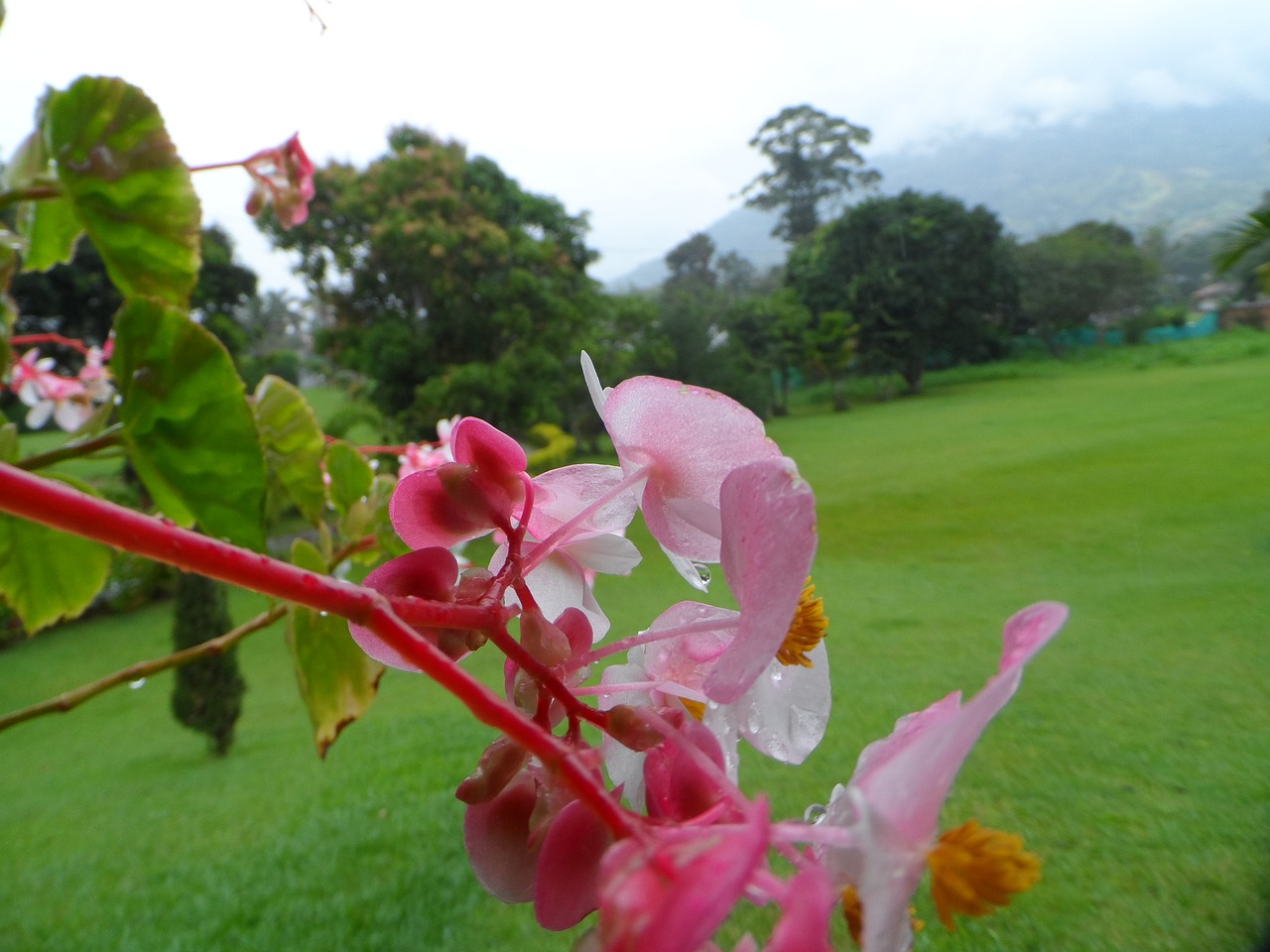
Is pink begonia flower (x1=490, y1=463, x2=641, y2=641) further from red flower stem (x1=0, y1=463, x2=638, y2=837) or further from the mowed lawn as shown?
the mowed lawn

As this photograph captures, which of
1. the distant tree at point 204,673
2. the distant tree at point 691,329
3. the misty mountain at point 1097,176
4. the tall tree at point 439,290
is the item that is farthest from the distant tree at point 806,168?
the distant tree at point 204,673

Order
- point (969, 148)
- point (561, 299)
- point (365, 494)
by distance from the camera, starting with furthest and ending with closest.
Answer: point (969, 148), point (561, 299), point (365, 494)

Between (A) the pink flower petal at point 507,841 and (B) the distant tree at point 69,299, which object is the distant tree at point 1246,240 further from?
(B) the distant tree at point 69,299

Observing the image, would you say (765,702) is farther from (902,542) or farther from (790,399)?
(790,399)

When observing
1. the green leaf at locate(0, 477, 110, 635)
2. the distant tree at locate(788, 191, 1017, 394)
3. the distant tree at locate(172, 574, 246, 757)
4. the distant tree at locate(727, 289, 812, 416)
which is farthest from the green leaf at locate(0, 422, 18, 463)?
the distant tree at locate(788, 191, 1017, 394)

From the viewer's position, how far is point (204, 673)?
267 cm

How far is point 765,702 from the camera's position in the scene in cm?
16

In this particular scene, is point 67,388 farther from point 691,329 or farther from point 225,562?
point 691,329

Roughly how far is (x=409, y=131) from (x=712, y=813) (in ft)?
24.3

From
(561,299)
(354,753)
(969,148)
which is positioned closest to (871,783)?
(354,753)

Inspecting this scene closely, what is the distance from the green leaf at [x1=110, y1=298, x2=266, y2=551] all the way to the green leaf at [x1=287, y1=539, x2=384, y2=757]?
99 millimetres

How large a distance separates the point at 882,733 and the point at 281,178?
169 centimetres

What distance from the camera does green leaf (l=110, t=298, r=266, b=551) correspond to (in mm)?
297

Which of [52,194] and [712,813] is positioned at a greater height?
[52,194]
